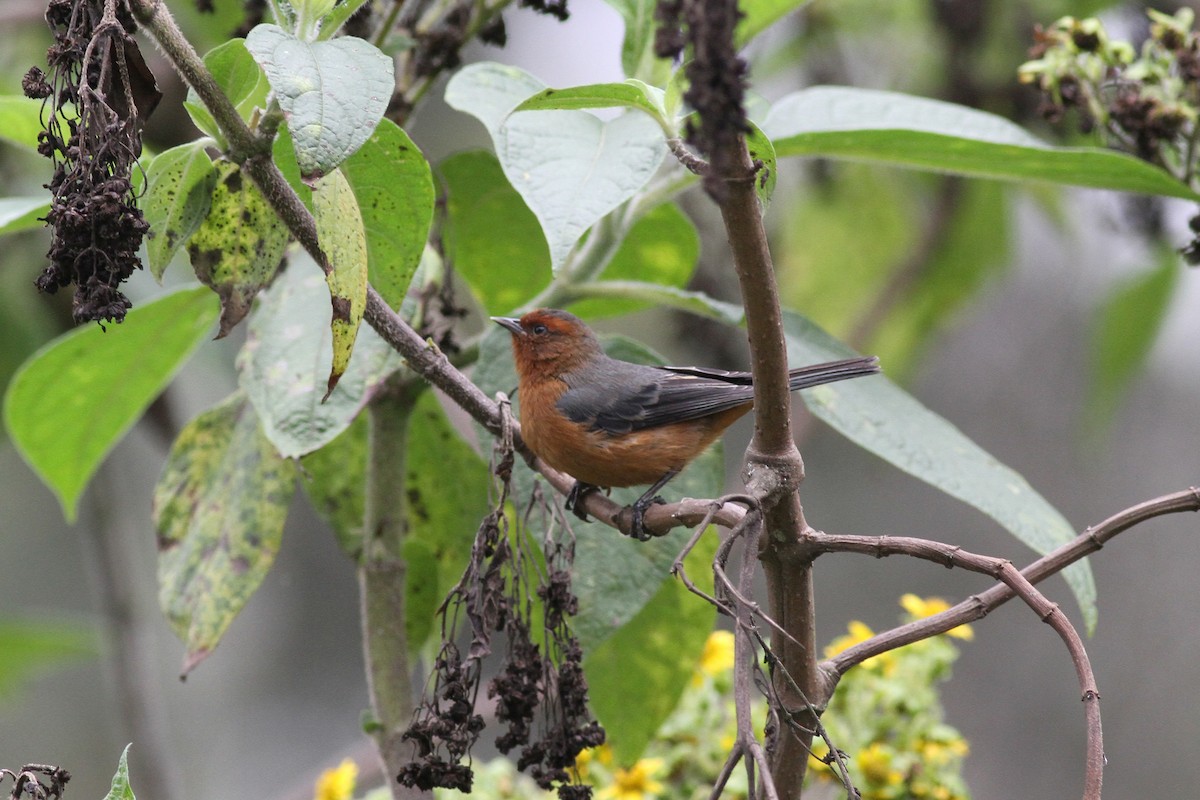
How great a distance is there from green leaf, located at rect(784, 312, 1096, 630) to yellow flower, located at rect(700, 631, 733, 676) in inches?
29.8

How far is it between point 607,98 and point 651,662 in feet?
3.89

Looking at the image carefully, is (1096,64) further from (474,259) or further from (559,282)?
(474,259)

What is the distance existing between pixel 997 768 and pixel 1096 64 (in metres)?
4.35

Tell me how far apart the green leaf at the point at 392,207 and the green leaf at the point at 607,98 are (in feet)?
0.79

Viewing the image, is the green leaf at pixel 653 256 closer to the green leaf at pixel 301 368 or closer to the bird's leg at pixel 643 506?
the bird's leg at pixel 643 506

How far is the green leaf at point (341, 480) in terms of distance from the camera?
2568 mm

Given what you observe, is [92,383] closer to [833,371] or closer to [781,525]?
[833,371]

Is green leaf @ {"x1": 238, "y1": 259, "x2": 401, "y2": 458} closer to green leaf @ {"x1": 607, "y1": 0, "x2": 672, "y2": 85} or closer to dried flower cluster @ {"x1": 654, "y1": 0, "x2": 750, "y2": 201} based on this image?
green leaf @ {"x1": 607, "y1": 0, "x2": 672, "y2": 85}

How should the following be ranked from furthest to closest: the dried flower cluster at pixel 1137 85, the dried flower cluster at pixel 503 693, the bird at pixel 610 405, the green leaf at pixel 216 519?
the bird at pixel 610 405 < the dried flower cluster at pixel 1137 85 < the green leaf at pixel 216 519 < the dried flower cluster at pixel 503 693

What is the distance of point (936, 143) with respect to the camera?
2.39 metres

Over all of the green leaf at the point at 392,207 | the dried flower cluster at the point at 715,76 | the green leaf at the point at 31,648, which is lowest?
the green leaf at the point at 31,648

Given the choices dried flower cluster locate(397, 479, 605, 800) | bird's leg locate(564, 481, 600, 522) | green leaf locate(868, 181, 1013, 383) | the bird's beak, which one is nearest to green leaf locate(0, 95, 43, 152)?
the bird's beak

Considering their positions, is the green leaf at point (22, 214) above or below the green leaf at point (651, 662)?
above

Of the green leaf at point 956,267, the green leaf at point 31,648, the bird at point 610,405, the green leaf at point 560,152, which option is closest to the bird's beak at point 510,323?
the bird at point 610,405
